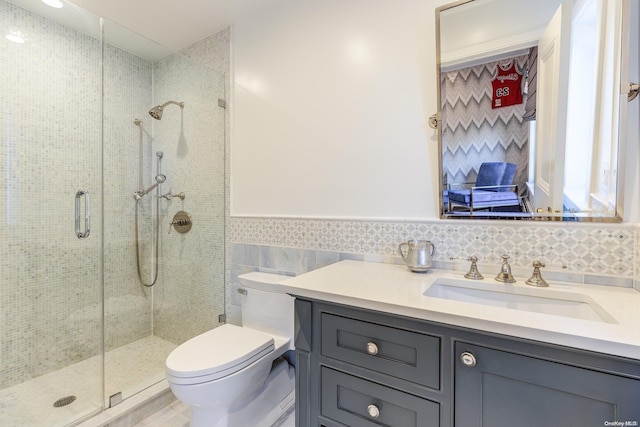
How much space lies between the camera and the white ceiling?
5.91ft

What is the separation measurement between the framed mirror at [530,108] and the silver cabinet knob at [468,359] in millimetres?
670

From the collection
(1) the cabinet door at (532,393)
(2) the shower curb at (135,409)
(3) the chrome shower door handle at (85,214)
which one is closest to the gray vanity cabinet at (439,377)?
(1) the cabinet door at (532,393)

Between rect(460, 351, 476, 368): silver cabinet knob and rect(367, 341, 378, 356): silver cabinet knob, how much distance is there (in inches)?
9.4

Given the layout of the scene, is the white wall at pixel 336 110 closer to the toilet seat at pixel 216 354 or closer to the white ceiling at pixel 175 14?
the white ceiling at pixel 175 14

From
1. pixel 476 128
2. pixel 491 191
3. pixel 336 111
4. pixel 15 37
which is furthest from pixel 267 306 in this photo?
pixel 15 37

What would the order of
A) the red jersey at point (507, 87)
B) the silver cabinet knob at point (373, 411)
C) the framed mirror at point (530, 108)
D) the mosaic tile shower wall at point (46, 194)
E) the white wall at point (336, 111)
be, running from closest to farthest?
the silver cabinet knob at point (373, 411)
the framed mirror at point (530, 108)
the red jersey at point (507, 87)
the white wall at point (336, 111)
the mosaic tile shower wall at point (46, 194)

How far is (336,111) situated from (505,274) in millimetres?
1100

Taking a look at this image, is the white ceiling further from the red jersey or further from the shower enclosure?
the red jersey

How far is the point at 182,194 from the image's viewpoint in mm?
2150

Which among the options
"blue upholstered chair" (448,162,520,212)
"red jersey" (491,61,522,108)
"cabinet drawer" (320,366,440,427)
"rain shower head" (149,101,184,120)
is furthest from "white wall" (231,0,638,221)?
"cabinet drawer" (320,366,440,427)

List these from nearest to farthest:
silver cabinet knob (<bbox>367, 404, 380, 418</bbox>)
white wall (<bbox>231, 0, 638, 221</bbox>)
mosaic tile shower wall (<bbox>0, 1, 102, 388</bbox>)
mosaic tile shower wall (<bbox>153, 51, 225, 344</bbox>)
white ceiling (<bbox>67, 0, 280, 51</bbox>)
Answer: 1. silver cabinet knob (<bbox>367, 404, 380, 418</bbox>)
2. white wall (<bbox>231, 0, 638, 221</bbox>)
3. mosaic tile shower wall (<bbox>0, 1, 102, 388</bbox>)
4. white ceiling (<bbox>67, 0, 280, 51</bbox>)
5. mosaic tile shower wall (<bbox>153, 51, 225, 344</bbox>)

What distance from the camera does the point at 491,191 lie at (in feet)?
4.00

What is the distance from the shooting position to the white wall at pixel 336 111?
138 centimetres

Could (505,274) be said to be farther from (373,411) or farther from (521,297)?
(373,411)
